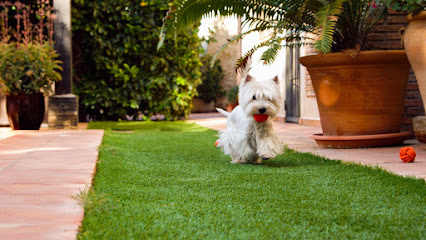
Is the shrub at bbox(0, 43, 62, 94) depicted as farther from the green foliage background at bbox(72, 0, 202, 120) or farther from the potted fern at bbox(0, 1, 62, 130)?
the green foliage background at bbox(72, 0, 202, 120)

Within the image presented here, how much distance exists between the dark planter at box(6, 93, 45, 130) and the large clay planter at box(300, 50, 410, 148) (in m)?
3.47

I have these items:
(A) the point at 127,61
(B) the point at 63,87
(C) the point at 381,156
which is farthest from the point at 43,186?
(A) the point at 127,61

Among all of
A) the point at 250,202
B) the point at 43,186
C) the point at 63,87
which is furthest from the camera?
the point at 63,87

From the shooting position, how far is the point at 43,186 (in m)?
1.91

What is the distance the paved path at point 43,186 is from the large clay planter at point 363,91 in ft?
6.49

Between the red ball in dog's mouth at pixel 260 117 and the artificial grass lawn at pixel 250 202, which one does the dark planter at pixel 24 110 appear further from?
the red ball in dog's mouth at pixel 260 117

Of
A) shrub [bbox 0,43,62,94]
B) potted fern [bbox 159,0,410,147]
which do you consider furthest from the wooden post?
potted fern [bbox 159,0,410,147]

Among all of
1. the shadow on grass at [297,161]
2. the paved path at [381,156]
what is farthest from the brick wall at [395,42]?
the shadow on grass at [297,161]

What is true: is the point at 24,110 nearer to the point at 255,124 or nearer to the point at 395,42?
the point at 255,124

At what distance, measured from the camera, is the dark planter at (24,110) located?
17.5 feet

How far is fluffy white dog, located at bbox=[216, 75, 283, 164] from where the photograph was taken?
282 cm

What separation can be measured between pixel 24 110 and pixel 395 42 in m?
4.27

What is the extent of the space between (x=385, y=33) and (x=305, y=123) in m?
3.44

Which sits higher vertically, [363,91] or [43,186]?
[363,91]
